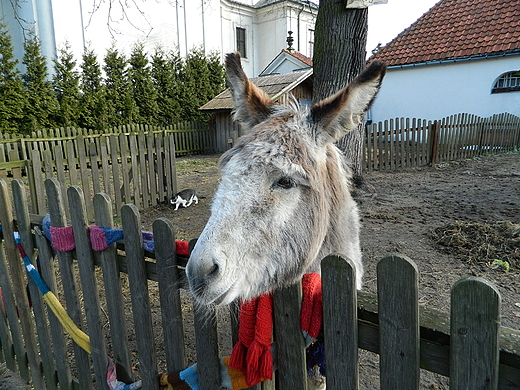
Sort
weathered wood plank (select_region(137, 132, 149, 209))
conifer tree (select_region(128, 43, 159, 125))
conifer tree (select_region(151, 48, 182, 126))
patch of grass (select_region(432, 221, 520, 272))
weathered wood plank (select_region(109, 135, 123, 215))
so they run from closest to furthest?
patch of grass (select_region(432, 221, 520, 272))
weathered wood plank (select_region(109, 135, 123, 215))
weathered wood plank (select_region(137, 132, 149, 209))
conifer tree (select_region(128, 43, 159, 125))
conifer tree (select_region(151, 48, 182, 126))

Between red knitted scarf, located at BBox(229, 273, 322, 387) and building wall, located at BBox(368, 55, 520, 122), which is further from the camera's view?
building wall, located at BBox(368, 55, 520, 122)

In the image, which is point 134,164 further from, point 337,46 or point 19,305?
point 19,305

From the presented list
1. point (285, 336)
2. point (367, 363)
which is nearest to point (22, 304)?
point (285, 336)

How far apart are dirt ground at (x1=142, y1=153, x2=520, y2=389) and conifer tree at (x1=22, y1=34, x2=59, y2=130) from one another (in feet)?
27.0

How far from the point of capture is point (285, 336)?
5.13 feet

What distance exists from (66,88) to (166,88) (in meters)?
5.58

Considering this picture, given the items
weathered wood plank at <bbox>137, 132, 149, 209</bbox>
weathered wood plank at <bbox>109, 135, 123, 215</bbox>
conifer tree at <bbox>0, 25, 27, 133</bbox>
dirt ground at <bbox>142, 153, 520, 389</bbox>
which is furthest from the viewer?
conifer tree at <bbox>0, 25, 27, 133</bbox>

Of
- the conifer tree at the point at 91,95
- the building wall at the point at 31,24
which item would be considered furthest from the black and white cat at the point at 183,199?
the building wall at the point at 31,24

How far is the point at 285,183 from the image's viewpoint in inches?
59.0

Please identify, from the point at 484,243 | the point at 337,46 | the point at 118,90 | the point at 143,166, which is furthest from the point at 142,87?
the point at 484,243

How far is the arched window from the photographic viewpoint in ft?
50.2

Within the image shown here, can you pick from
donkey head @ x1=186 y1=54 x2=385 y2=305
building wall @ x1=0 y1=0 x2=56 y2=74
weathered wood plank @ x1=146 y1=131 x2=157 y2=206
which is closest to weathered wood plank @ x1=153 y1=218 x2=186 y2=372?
donkey head @ x1=186 y1=54 x2=385 y2=305

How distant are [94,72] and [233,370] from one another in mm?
19538

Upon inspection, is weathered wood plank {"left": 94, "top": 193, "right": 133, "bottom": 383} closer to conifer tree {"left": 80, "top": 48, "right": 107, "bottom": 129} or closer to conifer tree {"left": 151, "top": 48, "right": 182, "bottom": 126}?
conifer tree {"left": 80, "top": 48, "right": 107, "bottom": 129}
